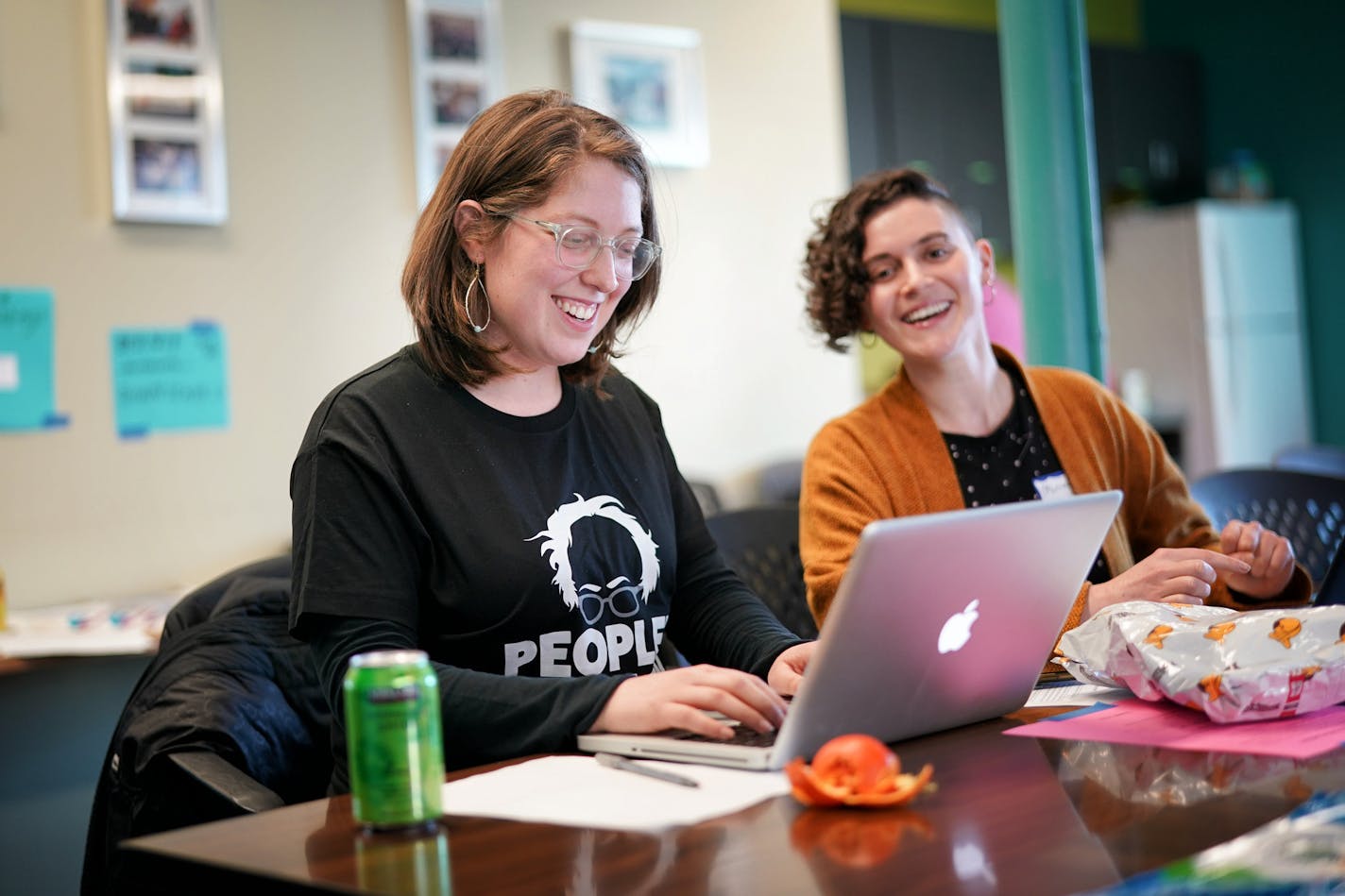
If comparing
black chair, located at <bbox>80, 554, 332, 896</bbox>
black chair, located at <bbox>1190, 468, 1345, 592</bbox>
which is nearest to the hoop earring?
black chair, located at <bbox>80, 554, 332, 896</bbox>

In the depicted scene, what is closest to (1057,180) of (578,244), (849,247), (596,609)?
(849,247)

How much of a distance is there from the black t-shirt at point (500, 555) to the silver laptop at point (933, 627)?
22 centimetres

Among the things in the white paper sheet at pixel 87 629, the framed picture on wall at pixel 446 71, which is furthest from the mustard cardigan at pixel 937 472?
the framed picture on wall at pixel 446 71

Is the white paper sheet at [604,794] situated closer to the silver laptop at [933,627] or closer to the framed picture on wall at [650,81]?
the silver laptop at [933,627]

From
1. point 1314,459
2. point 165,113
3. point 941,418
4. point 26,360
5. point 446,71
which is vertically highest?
point 446,71

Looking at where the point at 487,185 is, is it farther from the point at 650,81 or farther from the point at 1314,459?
the point at 1314,459

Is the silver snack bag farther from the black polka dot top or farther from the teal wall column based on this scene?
the teal wall column

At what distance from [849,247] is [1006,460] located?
1.29ft

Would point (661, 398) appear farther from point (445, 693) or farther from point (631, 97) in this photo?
point (445, 693)

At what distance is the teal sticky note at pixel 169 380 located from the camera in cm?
303

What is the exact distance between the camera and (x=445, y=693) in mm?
1365

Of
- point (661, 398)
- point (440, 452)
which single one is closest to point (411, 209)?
point (661, 398)

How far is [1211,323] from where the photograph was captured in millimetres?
6316

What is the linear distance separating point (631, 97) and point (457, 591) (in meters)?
2.55
